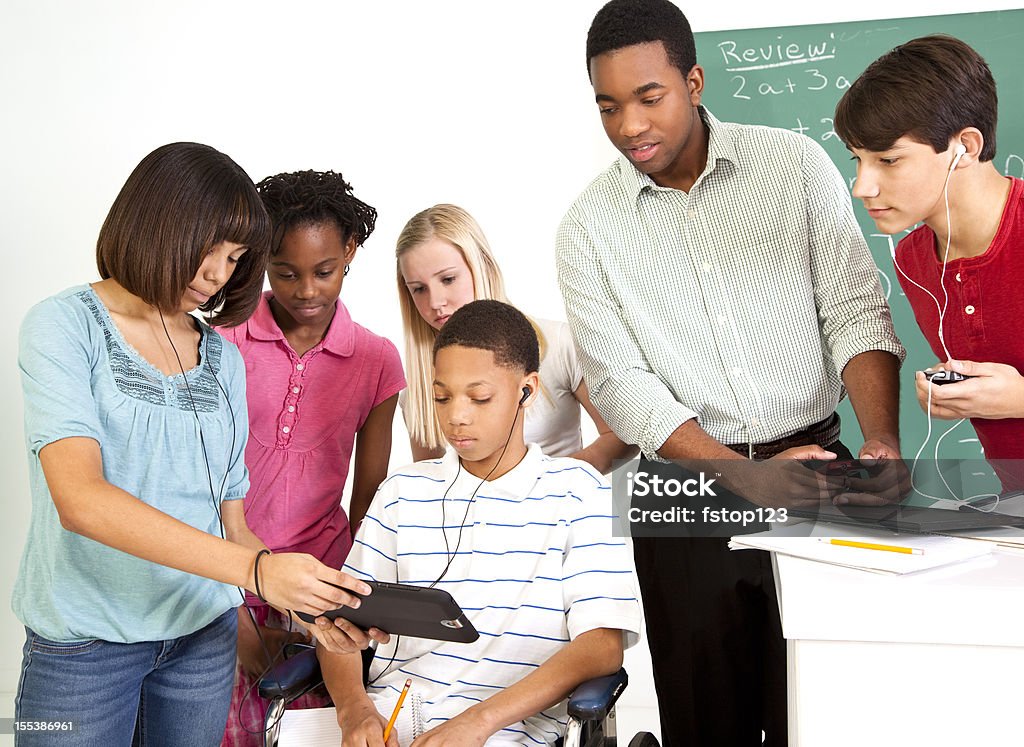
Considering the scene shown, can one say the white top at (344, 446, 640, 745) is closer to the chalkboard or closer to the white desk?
the white desk

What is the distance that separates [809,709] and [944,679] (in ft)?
0.49

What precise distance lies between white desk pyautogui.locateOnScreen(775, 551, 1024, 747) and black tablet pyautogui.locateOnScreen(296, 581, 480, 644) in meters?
0.43

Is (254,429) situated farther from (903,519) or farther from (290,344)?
(903,519)

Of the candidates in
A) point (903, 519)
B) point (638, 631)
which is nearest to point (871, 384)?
point (903, 519)

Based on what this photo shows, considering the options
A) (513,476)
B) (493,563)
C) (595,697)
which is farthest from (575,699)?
(513,476)

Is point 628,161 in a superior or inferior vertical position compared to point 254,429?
superior

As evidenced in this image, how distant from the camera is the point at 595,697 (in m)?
1.33

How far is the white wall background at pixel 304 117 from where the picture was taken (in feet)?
9.22

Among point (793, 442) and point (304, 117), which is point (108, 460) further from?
point (304, 117)

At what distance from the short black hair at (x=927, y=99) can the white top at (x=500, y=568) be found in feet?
2.34

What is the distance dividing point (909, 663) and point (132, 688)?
1.05 m

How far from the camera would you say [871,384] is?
5.37ft

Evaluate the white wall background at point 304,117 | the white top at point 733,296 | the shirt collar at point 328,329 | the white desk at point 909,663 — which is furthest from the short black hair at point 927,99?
the white wall background at point 304,117

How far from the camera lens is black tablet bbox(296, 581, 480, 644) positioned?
1.26 meters
